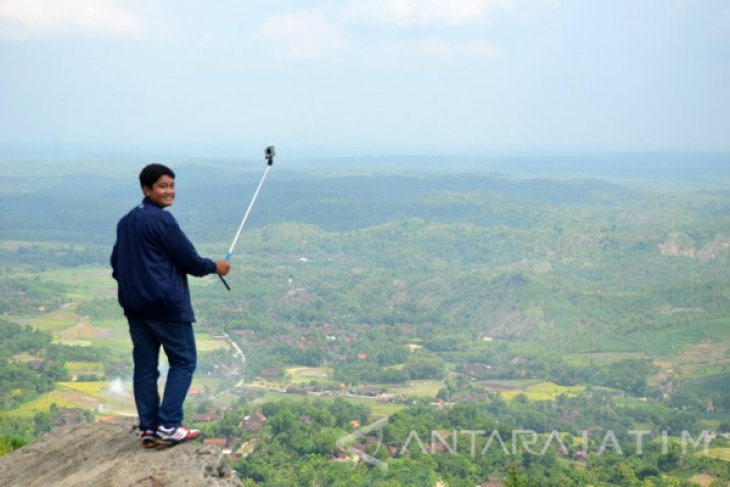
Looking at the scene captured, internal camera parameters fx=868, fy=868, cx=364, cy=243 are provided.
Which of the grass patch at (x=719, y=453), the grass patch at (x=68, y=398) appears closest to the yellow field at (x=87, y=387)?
the grass patch at (x=68, y=398)

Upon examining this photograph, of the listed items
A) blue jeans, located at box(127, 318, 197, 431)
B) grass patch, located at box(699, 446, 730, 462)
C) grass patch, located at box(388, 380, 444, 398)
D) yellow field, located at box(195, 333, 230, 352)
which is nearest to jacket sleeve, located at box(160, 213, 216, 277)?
blue jeans, located at box(127, 318, 197, 431)

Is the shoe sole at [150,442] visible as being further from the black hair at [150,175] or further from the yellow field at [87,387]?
the yellow field at [87,387]

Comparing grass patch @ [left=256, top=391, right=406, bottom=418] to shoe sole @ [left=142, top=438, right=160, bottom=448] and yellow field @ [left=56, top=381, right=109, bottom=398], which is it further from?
shoe sole @ [left=142, top=438, right=160, bottom=448]

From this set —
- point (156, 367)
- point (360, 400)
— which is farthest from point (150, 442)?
point (360, 400)

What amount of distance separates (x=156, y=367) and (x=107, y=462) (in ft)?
2.62

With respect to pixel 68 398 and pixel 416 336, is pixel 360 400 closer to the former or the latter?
pixel 68 398

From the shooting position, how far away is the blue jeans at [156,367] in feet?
21.0

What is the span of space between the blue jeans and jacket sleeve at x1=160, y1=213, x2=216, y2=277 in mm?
471

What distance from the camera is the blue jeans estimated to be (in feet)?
21.0

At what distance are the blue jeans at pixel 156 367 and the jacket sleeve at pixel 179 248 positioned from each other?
0.47m

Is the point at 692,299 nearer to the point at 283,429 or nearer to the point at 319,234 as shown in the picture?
the point at 283,429

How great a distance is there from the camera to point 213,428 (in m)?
26.8

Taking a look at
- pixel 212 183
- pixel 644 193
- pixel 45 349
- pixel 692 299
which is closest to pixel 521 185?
pixel 644 193

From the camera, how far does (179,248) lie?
20.2 ft
